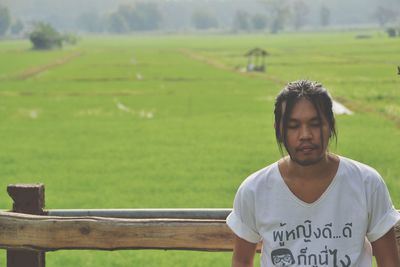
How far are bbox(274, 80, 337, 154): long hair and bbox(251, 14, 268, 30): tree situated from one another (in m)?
193

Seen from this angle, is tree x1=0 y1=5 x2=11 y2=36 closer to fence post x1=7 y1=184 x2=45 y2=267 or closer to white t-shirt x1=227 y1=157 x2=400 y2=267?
fence post x1=7 y1=184 x2=45 y2=267

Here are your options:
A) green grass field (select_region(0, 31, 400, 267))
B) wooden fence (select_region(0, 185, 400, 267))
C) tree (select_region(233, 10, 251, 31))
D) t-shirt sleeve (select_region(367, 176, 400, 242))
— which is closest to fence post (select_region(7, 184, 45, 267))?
wooden fence (select_region(0, 185, 400, 267))

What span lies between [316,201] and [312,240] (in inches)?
5.3

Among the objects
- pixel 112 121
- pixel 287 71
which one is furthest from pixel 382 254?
pixel 287 71

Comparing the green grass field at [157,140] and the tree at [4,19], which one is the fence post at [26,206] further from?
the tree at [4,19]

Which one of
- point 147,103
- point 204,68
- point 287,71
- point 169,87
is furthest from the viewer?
point 204,68

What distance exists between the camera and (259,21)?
639ft

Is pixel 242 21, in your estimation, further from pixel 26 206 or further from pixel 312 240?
pixel 312 240

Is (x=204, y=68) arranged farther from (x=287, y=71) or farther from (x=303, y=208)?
(x=303, y=208)

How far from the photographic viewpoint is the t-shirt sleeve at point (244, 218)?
2686mm

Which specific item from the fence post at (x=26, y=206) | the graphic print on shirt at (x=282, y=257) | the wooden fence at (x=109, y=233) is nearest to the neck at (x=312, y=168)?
the graphic print on shirt at (x=282, y=257)

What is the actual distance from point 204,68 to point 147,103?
2271cm

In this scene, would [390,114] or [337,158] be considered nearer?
[337,158]

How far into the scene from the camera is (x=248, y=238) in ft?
8.99
